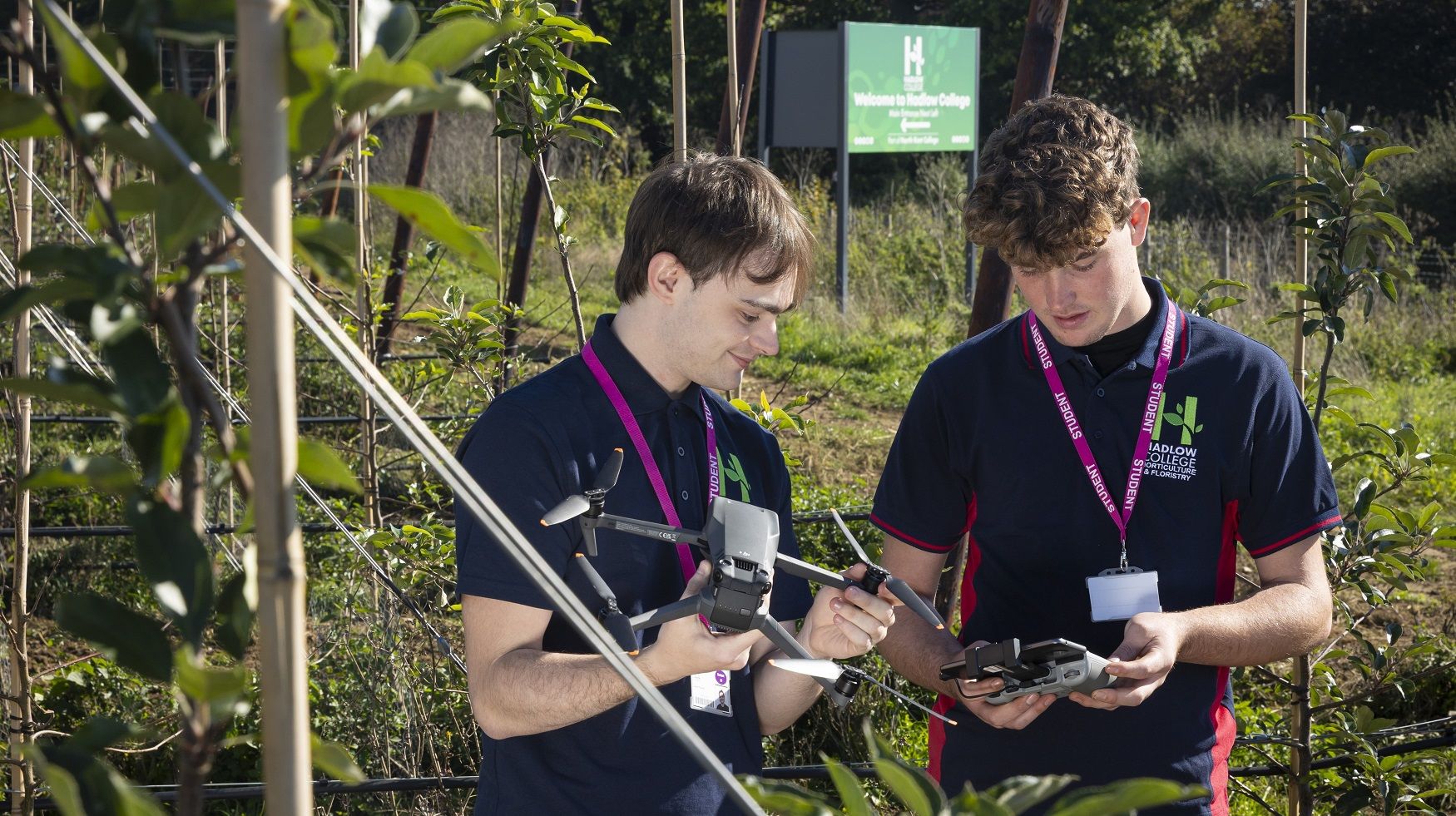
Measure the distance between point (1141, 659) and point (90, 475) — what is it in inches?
57.2

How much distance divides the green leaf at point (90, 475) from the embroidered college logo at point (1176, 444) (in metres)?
1.61

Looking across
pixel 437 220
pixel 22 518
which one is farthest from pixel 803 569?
pixel 22 518

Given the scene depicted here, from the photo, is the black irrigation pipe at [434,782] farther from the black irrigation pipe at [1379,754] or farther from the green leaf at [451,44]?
the green leaf at [451,44]

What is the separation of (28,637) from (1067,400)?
3.93 meters

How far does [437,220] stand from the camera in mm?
775

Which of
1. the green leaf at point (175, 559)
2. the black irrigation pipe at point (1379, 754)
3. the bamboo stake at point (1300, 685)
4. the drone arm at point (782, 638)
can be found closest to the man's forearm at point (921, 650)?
the drone arm at point (782, 638)

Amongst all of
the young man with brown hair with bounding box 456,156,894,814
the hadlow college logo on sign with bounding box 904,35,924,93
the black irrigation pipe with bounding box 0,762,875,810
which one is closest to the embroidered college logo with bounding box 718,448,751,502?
the young man with brown hair with bounding box 456,156,894,814

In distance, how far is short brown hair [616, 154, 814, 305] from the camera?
1749mm

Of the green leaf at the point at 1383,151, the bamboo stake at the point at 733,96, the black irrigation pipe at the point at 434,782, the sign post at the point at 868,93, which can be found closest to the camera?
the green leaf at the point at 1383,151

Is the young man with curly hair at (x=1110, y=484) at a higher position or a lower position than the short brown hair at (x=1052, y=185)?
lower

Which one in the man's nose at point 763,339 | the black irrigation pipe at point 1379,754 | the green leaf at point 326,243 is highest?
the green leaf at point 326,243

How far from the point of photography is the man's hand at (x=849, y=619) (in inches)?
66.4

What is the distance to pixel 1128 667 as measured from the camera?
1770 millimetres

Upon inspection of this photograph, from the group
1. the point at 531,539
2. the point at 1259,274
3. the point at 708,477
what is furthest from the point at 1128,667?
the point at 1259,274
